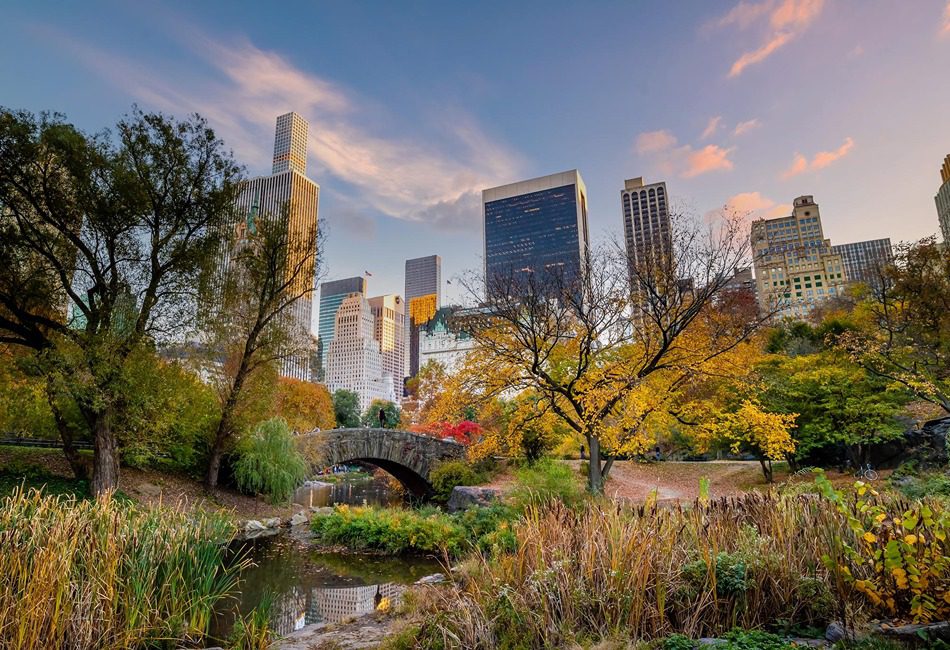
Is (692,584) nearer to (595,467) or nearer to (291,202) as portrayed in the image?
(595,467)

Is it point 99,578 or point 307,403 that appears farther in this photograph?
point 307,403

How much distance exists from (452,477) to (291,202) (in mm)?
11328

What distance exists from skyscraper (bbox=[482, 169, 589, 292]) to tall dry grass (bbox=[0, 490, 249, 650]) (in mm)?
96240

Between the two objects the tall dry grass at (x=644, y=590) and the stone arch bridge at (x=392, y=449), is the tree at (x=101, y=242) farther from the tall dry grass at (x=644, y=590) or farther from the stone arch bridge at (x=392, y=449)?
the tall dry grass at (x=644, y=590)

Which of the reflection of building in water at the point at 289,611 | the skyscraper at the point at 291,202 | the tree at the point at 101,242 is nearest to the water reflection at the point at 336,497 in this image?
the skyscraper at the point at 291,202

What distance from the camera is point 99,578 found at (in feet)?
12.6

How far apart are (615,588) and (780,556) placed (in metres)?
1.35

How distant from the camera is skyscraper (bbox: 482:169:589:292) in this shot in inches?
4129

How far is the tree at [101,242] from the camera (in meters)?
11.7

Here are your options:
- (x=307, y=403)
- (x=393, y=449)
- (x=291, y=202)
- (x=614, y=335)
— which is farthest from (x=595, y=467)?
(x=307, y=403)

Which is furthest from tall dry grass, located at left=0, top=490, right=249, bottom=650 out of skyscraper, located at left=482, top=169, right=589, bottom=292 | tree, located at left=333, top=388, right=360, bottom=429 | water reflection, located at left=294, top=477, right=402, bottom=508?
skyscraper, located at left=482, top=169, right=589, bottom=292

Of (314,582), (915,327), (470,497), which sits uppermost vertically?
(915,327)

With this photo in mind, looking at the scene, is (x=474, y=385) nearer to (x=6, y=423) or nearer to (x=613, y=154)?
(x=613, y=154)

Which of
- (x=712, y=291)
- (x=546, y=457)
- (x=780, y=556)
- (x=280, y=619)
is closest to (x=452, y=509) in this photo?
(x=546, y=457)
